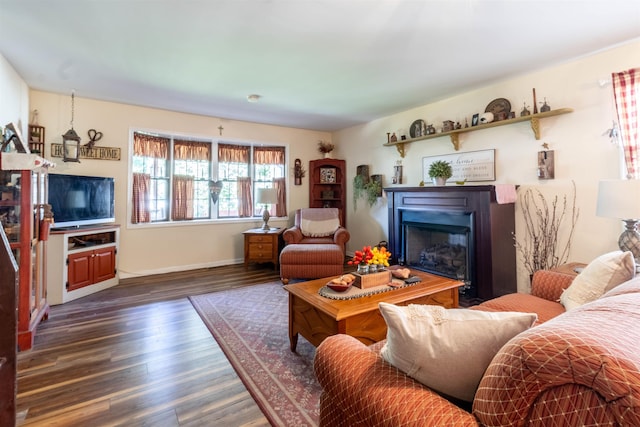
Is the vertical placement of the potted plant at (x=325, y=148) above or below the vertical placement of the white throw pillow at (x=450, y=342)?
above

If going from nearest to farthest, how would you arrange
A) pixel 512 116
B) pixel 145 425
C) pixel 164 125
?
pixel 145 425
pixel 512 116
pixel 164 125

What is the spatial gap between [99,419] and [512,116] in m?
4.26

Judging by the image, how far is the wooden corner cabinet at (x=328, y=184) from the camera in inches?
225

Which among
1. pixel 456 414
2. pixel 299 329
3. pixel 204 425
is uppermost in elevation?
pixel 456 414

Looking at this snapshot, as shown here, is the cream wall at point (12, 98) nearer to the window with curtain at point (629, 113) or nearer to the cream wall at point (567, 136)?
the cream wall at point (567, 136)

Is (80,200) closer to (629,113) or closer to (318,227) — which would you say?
(318,227)

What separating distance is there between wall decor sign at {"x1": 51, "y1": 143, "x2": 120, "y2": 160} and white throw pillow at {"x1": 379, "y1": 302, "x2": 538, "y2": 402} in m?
4.47

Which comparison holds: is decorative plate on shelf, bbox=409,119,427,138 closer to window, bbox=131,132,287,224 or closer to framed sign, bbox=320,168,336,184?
framed sign, bbox=320,168,336,184

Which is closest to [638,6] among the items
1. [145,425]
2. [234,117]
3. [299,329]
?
[299,329]

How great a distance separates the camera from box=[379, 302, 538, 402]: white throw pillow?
2.77 ft

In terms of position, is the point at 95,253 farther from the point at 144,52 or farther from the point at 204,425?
the point at 204,425

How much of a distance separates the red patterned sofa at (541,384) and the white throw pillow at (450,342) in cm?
6

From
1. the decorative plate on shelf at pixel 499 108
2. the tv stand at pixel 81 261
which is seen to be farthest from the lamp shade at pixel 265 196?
the decorative plate on shelf at pixel 499 108

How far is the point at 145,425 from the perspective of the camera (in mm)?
1510
